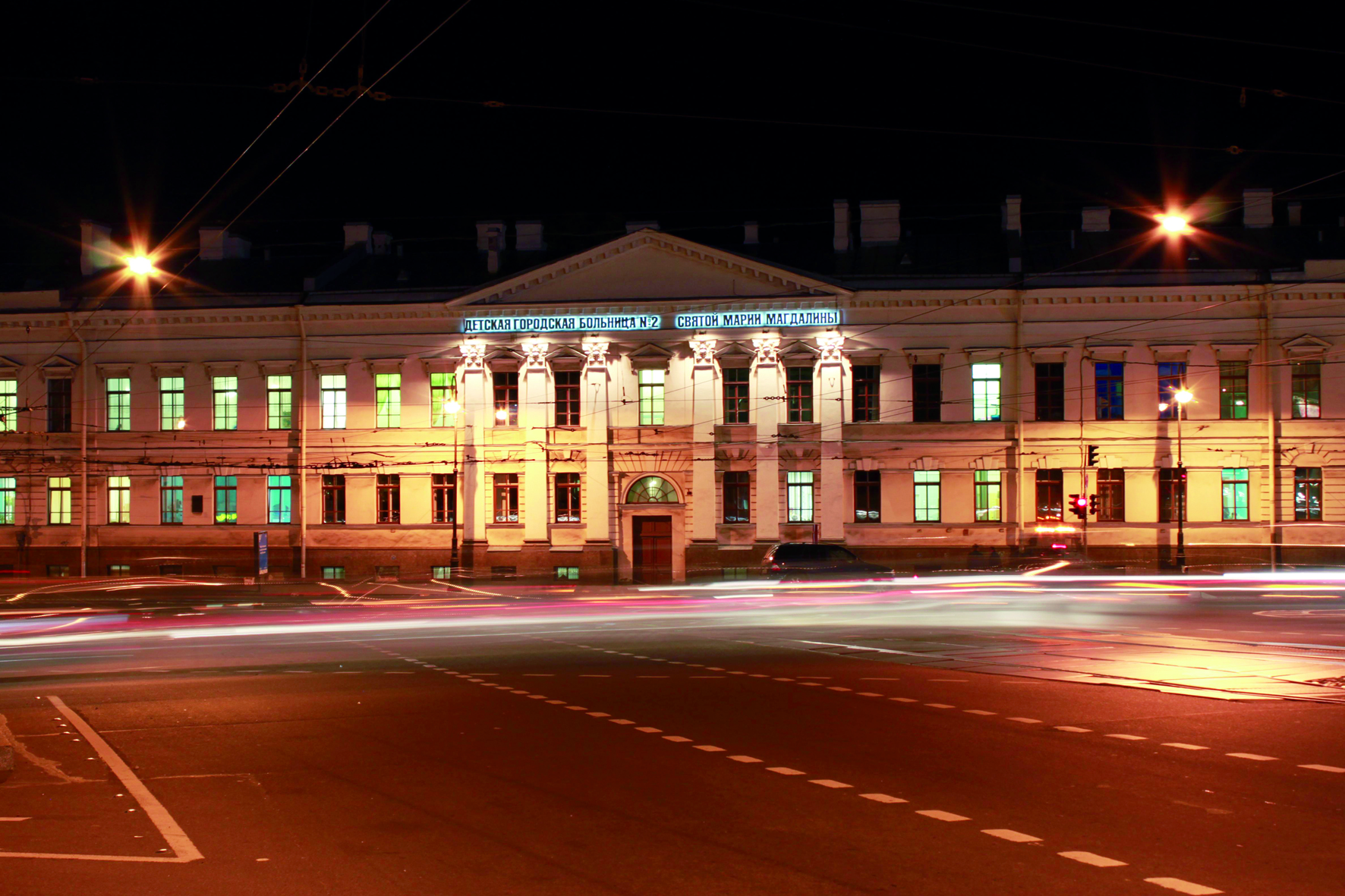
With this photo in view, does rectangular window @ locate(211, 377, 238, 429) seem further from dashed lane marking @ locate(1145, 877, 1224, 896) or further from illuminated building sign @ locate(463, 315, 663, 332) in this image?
dashed lane marking @ locate(1145, 877, 1224, 896)

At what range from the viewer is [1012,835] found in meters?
8.62

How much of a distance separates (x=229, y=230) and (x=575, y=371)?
1712 cm

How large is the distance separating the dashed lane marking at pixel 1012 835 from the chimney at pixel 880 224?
4472cm

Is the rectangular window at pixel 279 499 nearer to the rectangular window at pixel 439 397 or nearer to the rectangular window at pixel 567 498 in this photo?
the rectangular window at pixel 439 397

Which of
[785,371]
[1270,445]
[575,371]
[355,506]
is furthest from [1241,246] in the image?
[355,506]

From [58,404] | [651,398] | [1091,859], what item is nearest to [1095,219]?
[651,398]

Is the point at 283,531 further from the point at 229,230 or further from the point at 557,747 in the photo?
the point at 557,747

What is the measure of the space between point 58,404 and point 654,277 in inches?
940

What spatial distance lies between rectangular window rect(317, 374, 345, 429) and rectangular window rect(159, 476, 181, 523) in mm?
6338

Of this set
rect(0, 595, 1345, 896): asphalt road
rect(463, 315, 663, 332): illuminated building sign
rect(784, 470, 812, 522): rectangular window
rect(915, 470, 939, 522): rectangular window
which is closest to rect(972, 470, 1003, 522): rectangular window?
rect(915, 470, 939, 522): rectangular window

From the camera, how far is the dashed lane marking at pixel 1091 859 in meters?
7.83

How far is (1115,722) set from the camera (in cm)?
1341

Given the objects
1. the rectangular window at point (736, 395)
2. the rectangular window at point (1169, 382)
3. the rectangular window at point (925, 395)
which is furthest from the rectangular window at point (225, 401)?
the rectangular window at point (1169, 382)

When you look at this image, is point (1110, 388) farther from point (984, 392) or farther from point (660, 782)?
point (660, 782)
